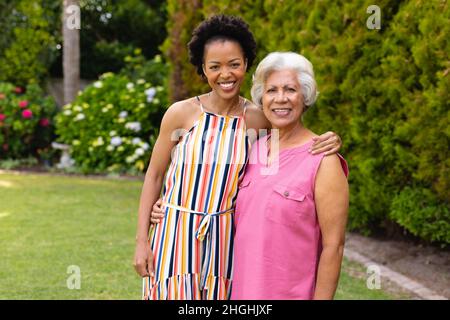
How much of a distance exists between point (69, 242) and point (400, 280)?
2865 mm

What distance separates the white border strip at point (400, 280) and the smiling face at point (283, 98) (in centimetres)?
261

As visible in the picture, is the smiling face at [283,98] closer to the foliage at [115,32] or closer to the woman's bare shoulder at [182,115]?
the woman's bare shoulder at [182,115]

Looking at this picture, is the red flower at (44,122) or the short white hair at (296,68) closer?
the short white hair at (296,68)

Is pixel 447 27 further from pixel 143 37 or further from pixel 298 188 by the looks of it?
pixel 143 37

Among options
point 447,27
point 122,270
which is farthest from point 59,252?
point 447,27

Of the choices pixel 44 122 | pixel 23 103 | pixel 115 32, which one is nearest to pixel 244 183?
pixel 23 103

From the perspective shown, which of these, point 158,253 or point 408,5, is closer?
point 158,253

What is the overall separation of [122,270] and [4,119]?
7.27 metres

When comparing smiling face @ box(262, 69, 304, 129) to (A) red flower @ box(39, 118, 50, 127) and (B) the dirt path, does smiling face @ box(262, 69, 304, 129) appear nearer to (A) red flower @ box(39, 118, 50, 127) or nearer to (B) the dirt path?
(B) the dirt path

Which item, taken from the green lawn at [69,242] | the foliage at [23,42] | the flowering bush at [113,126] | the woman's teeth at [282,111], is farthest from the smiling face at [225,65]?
the foliage at [23,42]

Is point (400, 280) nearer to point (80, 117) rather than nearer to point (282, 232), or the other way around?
point (282, 232)

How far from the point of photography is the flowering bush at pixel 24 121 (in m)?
11.5

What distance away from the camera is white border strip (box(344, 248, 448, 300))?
4457 millimetres

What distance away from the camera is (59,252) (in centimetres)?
552
